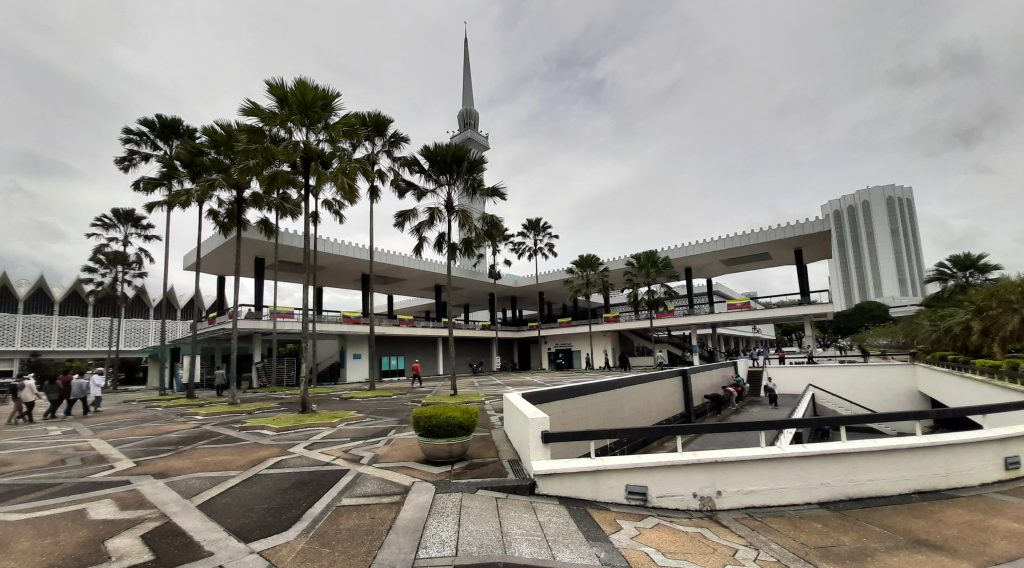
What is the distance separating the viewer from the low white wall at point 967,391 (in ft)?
33.3

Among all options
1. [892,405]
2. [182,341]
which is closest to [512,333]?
[182,341]

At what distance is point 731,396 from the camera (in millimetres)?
18703

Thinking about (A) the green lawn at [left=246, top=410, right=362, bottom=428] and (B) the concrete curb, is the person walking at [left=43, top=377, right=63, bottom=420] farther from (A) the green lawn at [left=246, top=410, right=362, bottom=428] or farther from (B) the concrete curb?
A: (B) the concrete curb

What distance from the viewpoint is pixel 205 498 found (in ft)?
17.3

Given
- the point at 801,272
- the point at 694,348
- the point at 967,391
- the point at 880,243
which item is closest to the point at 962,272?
the point at 801,272

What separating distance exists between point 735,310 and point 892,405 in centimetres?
1515

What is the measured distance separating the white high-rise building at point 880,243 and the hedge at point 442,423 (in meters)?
166

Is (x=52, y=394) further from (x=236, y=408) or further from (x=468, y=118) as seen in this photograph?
(x=468, y=118)

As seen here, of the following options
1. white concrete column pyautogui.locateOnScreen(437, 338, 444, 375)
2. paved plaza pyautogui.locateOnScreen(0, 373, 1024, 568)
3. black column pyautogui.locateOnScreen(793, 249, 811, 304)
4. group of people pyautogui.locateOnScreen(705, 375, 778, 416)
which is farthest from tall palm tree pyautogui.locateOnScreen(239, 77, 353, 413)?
black column pyautogui.locateOnScreen(793, 249, 811, 304)

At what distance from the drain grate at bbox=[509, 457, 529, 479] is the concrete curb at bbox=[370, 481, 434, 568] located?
1146 millimetres

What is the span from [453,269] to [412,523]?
35480 mm

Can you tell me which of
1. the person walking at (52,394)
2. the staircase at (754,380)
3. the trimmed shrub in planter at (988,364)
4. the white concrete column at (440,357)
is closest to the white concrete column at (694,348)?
the staircase at (754,380)

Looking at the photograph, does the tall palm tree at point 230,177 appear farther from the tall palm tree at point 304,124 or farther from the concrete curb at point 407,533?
the concrete curb at point 407,533

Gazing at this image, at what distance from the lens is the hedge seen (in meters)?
6.53
